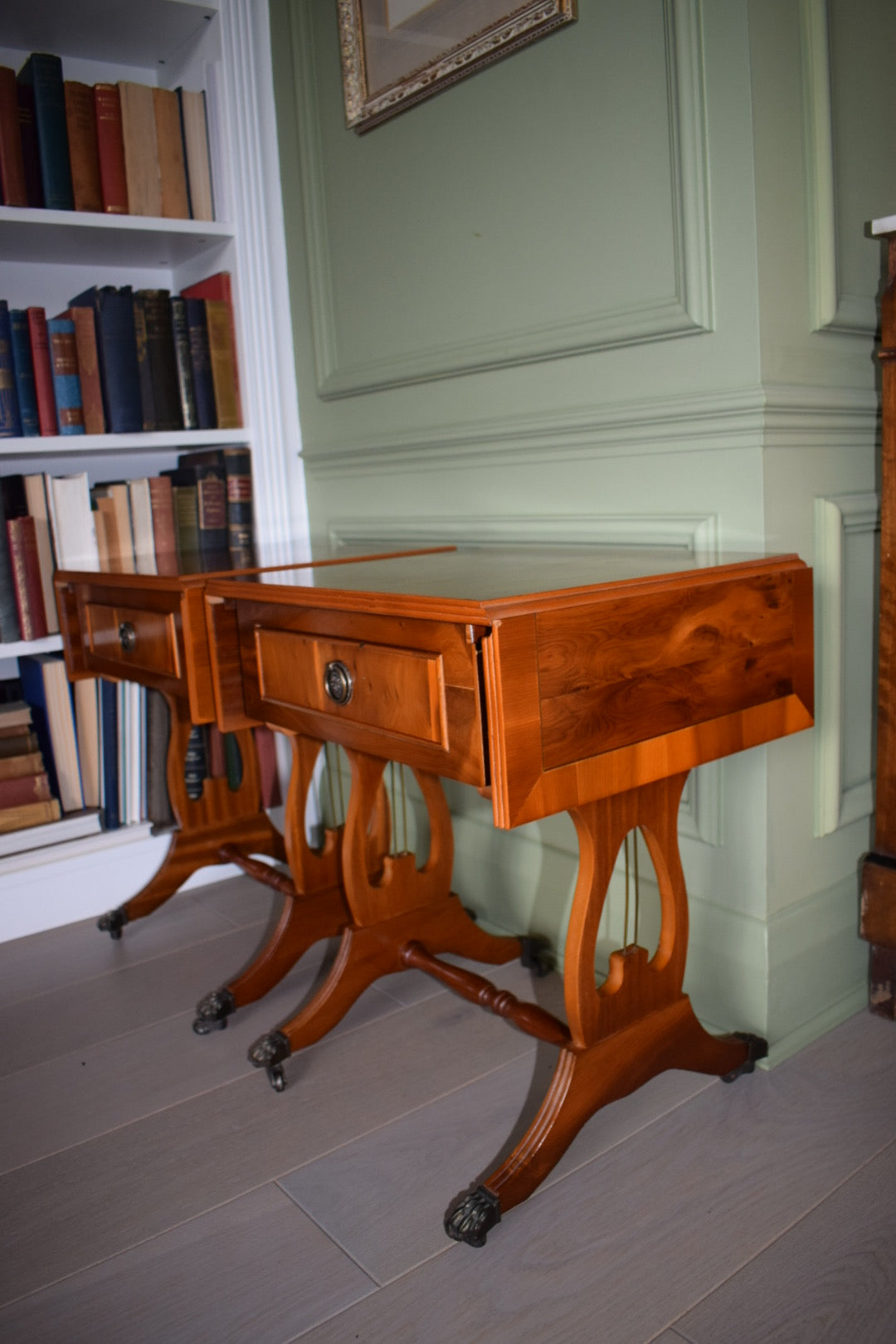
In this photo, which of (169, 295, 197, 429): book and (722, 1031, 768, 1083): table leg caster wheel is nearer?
(722, 1031, 768, 1083): table leg caster wheel

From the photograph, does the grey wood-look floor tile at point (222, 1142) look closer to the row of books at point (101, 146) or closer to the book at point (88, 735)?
the book at point (88, 735)

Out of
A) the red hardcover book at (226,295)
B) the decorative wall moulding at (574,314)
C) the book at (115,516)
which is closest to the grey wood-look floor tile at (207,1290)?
the decorative wall moulding at (574,314)

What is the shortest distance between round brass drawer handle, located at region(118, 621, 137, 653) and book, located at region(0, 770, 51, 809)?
499mm

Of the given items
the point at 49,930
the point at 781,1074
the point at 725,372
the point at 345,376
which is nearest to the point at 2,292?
the point at 345,376

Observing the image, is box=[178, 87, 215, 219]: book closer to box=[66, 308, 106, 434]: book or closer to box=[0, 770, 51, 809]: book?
box=[66, 308, 106, 434]: book

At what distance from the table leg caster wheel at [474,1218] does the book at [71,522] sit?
137cm

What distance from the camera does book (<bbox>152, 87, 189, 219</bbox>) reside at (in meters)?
2.14

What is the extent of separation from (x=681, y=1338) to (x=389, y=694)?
0.68 meters

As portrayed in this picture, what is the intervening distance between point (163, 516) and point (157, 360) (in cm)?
31

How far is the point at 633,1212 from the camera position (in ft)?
3.85

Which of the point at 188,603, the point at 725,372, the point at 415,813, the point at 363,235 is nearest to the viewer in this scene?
the point at 725,372

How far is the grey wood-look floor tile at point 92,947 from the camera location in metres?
1.88

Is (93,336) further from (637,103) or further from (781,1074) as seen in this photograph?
(781,1074)

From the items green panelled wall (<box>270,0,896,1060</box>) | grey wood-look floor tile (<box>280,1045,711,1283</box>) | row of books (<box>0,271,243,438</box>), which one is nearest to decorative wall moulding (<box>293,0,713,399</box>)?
green panelled wall (<box>270,0,896,1060</box>)
